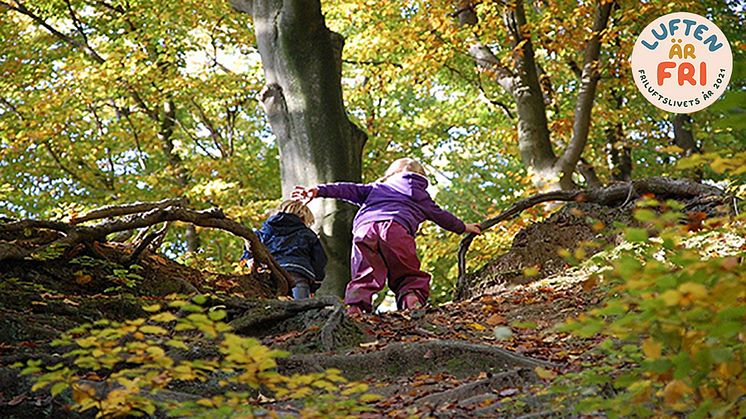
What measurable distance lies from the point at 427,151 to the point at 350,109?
227 cm

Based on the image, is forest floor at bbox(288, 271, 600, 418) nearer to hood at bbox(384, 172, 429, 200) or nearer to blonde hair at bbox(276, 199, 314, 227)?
hood at bbox(384, 172, 429, 200)

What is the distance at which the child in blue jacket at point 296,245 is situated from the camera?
834cm

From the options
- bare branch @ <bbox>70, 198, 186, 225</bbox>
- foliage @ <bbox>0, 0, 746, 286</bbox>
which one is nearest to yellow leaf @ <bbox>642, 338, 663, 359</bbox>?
bare branch @ <bbox>70, 198, 186, 225</bbox>

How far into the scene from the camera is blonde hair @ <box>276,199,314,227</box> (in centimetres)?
857

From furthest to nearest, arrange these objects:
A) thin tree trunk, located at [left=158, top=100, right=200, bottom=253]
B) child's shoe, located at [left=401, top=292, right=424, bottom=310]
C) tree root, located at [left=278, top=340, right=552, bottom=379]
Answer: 1. thin tree trunk, located at [left=158, top=100, right=200, bottom=253]
2. child's shoe, located at [left=401, top=292, right=424, bottom=310]
3. tree root, located at [left=278, top=340, right=552, bottom=379]

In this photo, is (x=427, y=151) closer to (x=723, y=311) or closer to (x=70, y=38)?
(x=70, y=38)

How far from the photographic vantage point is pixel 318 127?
9.43 meters

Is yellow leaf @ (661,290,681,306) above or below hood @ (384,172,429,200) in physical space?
below

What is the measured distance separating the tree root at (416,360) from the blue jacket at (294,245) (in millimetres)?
3706

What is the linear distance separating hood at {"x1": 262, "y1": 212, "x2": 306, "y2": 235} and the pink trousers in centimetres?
123

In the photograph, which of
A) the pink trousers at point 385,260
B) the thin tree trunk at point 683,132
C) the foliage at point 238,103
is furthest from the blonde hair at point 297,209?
the thin tree trunk at point 683,132

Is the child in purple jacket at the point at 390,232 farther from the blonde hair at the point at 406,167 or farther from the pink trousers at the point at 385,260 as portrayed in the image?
the blonde hair at the point at 406,167

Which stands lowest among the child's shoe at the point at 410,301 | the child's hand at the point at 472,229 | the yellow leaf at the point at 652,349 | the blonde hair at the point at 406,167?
the child's shoe at the point at 410,301

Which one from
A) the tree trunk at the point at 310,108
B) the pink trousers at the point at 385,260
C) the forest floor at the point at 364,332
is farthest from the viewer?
the tree trunk at the point at 310,108
